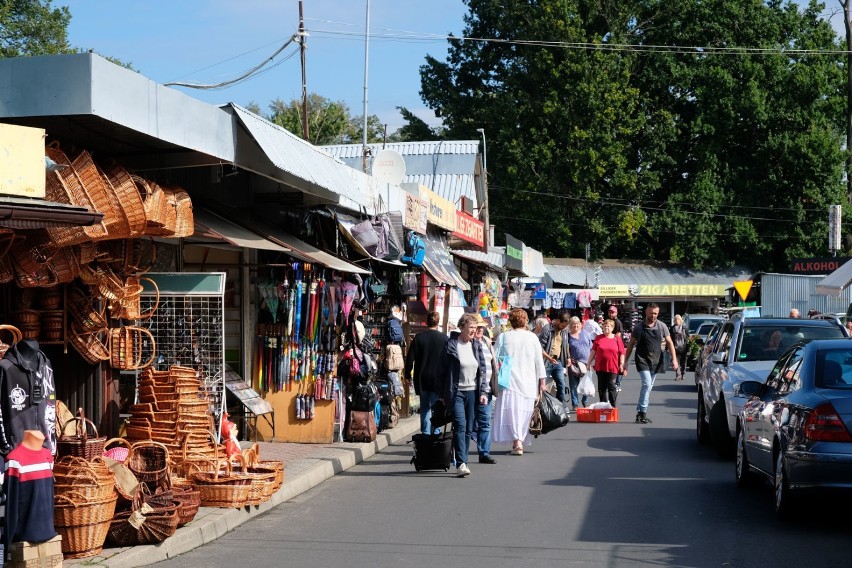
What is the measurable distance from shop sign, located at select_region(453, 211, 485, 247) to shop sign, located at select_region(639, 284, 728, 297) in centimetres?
3451

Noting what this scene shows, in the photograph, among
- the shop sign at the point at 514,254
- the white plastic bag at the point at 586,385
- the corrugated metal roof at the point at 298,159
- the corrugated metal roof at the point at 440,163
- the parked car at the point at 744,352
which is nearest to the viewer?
the corrugated metal roof at the point at 298,159

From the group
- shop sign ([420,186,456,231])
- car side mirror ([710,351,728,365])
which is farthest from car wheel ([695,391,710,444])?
shop sign ([420,186,456,231])

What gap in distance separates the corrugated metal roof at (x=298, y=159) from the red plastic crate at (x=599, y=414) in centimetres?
640

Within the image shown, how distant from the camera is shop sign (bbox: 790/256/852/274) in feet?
139

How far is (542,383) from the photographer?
1468 cm

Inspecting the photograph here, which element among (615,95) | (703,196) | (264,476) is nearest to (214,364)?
(264,476)

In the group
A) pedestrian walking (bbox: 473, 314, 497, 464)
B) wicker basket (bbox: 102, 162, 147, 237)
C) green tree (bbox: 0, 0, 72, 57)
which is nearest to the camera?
wicker basket (bbox: 102, 162, 147, 237)

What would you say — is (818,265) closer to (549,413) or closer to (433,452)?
(549,413)

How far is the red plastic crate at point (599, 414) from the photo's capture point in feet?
62.5

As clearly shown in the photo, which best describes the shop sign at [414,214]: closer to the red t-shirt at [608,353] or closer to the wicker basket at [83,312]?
the red t-shirt at [608,353]

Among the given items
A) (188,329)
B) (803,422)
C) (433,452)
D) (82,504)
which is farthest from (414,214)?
(82,504)

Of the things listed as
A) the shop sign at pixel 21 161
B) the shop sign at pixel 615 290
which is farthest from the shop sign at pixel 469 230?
the shop sign at pixel 615 290

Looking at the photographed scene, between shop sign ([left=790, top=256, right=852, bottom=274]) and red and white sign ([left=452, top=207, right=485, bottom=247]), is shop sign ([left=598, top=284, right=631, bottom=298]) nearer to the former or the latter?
shop sign ([left=790, top=256, right=852, bottom=274])

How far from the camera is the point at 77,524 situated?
779 centimetres
